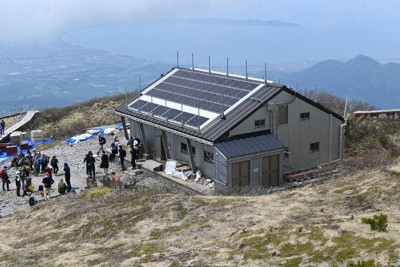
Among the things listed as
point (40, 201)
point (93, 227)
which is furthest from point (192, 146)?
point (93, 227)

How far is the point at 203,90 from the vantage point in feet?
112

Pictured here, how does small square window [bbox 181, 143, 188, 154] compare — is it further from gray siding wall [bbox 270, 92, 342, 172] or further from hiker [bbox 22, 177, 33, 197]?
hiker [bbox 22, 177, 33, 197]

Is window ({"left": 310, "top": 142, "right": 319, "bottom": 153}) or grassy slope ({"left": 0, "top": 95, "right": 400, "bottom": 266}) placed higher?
grassy slope ({"left": 0, "top": 95, "right": 400, "bottom": 266})

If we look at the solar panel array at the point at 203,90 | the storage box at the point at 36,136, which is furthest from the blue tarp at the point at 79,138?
the solar panel array at the point at 203,90

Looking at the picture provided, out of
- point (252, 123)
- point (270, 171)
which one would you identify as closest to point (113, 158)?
point (252, 123)

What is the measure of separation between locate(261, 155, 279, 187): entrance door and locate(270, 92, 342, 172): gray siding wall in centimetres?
196

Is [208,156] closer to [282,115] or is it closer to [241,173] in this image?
[241,173]

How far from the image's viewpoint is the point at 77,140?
43.5m

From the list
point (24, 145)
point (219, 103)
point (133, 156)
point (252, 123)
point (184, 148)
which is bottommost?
point (24, 145)

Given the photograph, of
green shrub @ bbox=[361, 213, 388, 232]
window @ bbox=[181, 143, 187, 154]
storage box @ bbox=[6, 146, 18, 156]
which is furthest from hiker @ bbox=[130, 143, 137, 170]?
green shrub @ bbox=[361, 213, 388, 232]

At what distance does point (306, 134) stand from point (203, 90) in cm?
730

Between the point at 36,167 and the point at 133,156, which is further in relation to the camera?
the point at 36,167

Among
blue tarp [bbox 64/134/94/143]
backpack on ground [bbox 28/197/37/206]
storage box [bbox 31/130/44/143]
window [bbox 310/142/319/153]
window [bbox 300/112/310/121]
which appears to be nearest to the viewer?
backpack on ground [bbox 28/197/37/206]

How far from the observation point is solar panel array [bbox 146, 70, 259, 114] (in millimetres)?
31312
